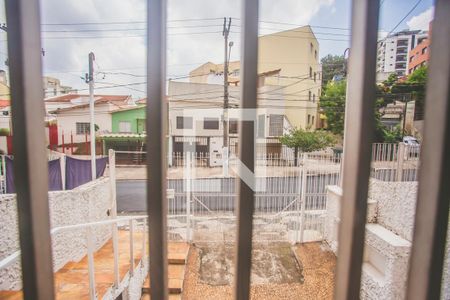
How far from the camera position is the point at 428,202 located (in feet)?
1.64

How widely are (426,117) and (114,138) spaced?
18.5 metres

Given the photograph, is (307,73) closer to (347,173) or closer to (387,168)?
(387,168)

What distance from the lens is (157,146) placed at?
1.62ft

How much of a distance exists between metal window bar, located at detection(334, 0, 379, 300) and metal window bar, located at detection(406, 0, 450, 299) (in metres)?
0.14

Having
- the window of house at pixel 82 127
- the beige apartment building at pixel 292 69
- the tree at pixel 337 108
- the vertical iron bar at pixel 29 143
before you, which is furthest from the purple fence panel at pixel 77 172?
the tree at pixel 337 108

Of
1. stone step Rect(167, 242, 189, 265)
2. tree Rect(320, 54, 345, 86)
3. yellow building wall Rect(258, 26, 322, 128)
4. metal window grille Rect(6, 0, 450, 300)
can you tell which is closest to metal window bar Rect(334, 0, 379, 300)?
metal window grille Rect(6, 0, 450, 300)

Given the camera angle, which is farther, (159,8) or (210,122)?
(210,122)

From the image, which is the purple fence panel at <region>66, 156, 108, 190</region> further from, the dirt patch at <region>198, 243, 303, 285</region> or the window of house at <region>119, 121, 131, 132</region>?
the window of house at <region>119, 121, 131, 132</region>

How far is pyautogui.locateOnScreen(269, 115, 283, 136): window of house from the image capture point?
1827 centimetres

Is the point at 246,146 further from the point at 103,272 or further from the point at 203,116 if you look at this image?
the point at 203,116

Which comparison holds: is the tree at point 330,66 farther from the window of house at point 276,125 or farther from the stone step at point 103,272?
the stone step at point 103,272

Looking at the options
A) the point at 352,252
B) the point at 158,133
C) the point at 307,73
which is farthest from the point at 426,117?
the point at 307,73

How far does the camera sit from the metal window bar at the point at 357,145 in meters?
0.47

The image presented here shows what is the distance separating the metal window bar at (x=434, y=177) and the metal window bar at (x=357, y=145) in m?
0.14
